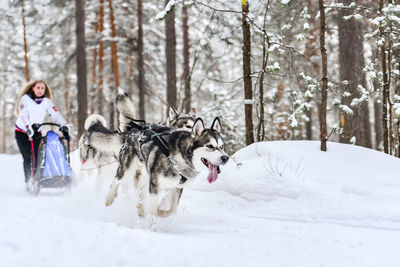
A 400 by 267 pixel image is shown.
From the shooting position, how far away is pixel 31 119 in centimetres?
639

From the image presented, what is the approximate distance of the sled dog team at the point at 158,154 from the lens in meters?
4.21

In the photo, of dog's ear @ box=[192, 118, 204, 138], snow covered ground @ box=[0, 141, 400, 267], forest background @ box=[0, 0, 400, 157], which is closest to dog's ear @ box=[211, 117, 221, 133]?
dog's ear @ box=[192, 118, 204, 138]

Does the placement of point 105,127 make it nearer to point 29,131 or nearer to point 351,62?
point 29,131

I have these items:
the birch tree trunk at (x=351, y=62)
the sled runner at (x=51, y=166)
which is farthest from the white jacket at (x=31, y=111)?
the birch tree trunk at (x=351, y=62)

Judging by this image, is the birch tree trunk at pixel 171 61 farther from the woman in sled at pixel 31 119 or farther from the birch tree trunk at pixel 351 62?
the woman in sled at pixel 31 119

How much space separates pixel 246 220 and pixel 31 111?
4.37 metres

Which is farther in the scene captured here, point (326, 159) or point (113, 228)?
point (326, 159)

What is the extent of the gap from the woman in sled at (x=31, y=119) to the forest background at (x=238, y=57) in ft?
8.92

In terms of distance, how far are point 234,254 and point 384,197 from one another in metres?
2.88

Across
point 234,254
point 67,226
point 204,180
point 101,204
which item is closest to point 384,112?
point 204,180

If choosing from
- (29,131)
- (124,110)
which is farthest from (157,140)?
(29,131)

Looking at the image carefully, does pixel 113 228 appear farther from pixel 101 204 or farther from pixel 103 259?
pixel 101 204

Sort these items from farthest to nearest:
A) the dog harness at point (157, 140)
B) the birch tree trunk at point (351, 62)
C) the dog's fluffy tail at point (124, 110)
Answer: the birch tree trunk at point (351, 62)
the dog's fluffy tail at point (124, 110)
the dog harness at point (157, 140)

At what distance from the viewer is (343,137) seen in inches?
340
